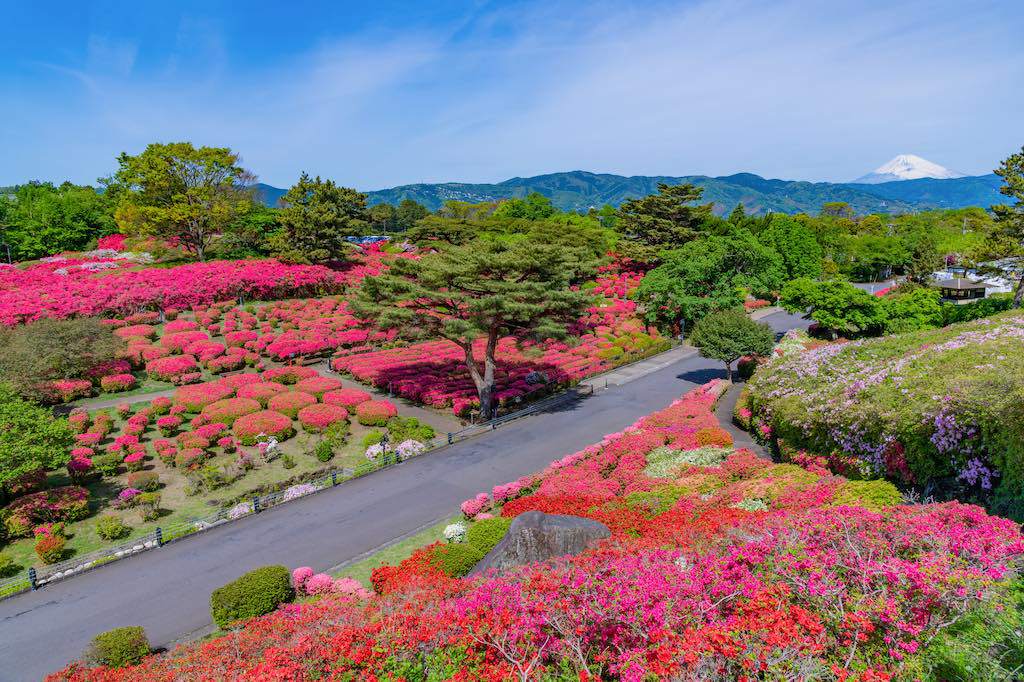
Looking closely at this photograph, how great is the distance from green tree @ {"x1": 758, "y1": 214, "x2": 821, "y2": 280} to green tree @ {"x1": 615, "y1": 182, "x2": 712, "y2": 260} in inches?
341

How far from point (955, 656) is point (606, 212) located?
108790mm

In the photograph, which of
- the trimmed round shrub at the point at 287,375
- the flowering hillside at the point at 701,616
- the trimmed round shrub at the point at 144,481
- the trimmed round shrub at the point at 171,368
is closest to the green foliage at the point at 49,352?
the trimmed round shrub at the point at 171,368

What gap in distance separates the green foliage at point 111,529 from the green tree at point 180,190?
44541 millimetres

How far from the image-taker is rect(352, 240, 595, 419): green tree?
937 inches

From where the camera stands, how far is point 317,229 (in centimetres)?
5491

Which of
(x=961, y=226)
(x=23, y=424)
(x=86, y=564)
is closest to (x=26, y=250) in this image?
(x=23, y=424)

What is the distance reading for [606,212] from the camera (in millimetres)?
109625

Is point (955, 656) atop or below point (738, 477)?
atop

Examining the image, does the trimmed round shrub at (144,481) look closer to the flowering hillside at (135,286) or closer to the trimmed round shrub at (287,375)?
the trimmed round shrub at (287,375)

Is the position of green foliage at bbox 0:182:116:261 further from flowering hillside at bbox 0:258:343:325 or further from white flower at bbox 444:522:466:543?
white flower at bbox 444:522:466:543

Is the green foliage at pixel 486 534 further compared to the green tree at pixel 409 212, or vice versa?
the green tree at pixel 409 212

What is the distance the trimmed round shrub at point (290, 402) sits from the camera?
25656 millimetres

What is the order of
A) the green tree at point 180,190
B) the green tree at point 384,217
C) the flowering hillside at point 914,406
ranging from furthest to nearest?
1. the green tree at point 384,217
2. the green tree at point 180,190
3. the flowering hillside at point 914,406

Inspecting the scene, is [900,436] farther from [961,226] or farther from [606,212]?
[961,226]
